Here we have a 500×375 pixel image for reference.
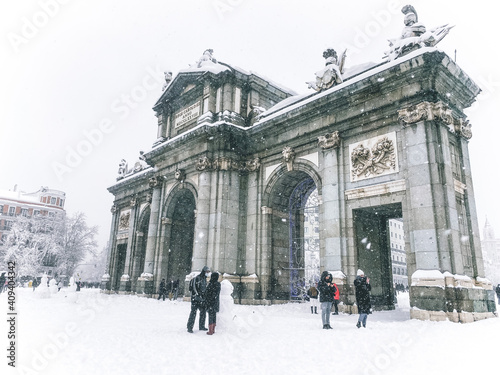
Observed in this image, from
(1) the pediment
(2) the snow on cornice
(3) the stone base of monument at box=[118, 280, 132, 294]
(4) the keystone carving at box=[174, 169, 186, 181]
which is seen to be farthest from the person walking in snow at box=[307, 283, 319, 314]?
(3) the stone base of monument at box=[118, 280, 132, 294]

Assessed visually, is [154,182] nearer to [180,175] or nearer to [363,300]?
[180,175]

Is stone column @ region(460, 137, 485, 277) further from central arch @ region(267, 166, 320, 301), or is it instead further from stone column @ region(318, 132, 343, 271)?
central arch @ region(267, 166, 320, 301)

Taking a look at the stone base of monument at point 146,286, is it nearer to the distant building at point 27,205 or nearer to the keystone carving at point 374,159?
the keystone carving at point 374,159

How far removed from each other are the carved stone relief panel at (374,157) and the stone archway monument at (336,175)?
4cm

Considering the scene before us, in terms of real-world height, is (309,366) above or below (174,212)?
below

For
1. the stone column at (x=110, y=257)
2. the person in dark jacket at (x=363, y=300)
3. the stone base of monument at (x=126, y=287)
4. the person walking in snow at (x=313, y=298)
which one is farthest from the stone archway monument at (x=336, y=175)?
the stone column at (x=110, y=257)

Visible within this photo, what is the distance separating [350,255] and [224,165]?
8269 millimetres

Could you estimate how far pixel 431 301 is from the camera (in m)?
11.2

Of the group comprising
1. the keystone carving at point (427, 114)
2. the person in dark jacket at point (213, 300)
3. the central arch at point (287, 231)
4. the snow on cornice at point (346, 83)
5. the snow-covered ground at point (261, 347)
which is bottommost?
the snow-covered ground at point (261, 347)

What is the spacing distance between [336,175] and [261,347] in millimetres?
9598

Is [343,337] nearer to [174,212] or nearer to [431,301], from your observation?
[431,301]

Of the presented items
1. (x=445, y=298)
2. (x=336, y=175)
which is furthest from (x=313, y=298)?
(x=336, y=175)

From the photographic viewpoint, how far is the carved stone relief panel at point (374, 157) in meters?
13.9

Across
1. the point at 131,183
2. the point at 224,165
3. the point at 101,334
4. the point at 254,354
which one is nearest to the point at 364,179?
the point at 224,165
